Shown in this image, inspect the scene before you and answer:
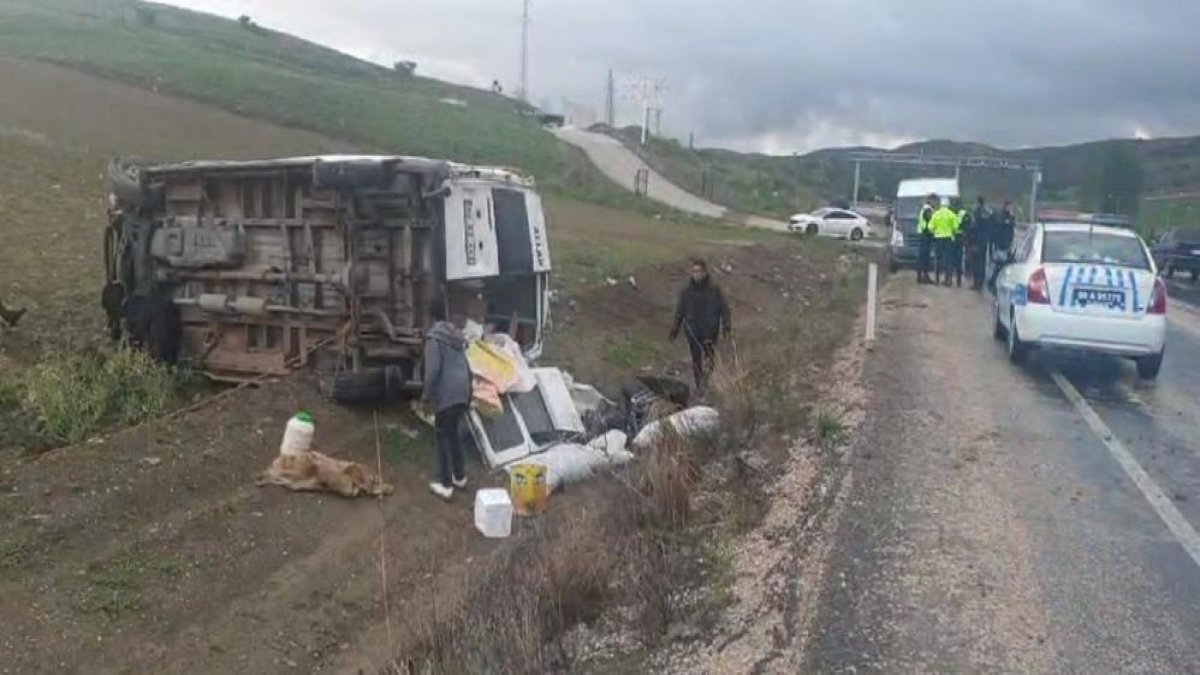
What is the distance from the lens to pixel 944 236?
78.3 feet

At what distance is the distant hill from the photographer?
66688 millimetres

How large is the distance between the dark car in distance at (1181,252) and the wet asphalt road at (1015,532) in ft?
78.3

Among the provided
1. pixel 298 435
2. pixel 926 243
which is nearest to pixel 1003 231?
pixel 926 243

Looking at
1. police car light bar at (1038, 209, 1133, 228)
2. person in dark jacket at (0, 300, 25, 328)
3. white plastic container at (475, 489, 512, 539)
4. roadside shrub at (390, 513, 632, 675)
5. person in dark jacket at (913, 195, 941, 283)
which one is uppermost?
police car light bar at (1038, 209, 1133, 228)

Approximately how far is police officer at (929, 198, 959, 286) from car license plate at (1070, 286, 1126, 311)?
36.7 feet

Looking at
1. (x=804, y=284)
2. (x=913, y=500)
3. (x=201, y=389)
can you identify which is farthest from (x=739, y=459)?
(x=804, y=284)

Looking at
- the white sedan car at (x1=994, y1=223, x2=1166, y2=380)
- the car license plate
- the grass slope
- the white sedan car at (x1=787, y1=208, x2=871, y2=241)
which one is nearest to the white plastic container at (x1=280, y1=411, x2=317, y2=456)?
the white sedan car at (x1=994, y1=223, x2=1166, y2=380)

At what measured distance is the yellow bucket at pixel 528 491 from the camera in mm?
10016

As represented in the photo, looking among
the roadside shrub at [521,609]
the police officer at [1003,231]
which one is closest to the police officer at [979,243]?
the police officer at [1003,231]

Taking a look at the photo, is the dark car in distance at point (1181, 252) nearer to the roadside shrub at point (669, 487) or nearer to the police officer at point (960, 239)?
the police officer at point (960, 239)

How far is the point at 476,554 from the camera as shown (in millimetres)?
9398

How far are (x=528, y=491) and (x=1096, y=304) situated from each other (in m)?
6.01

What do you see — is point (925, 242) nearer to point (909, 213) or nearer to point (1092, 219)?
point (909, 213)

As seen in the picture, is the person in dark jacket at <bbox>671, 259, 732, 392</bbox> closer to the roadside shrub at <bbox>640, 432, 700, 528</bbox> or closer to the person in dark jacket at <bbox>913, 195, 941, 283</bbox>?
the roadside shrub at <bbox>640, 432, 700, 528</bbox>
